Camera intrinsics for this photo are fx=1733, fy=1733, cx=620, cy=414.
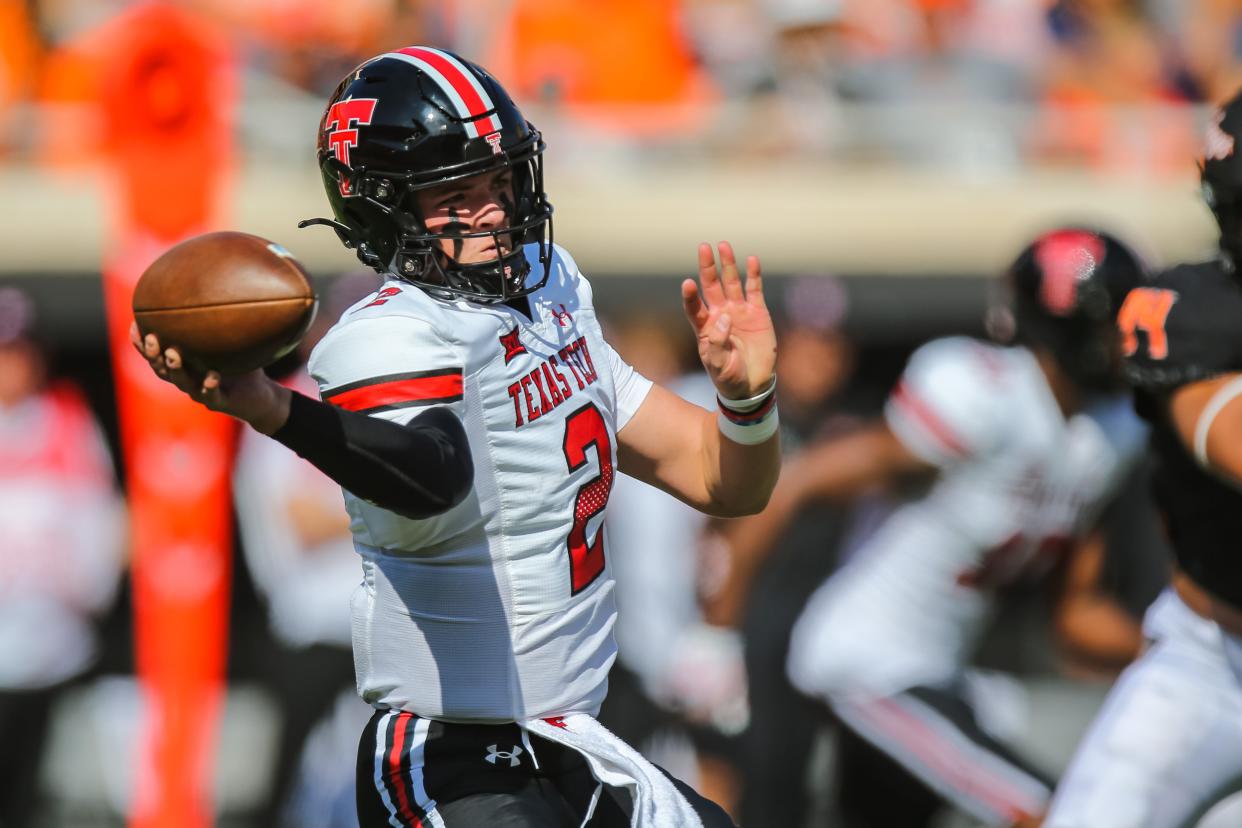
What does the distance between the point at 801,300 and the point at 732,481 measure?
393 cm

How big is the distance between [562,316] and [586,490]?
31 cm

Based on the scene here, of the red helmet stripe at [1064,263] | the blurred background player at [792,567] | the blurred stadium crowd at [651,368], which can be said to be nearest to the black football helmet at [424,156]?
the red helmet stripe at [1064,263]

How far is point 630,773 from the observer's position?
2711mm

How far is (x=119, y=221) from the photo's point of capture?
695 cm

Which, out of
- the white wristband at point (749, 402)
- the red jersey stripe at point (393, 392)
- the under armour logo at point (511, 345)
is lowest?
the white wristband at point (749, 402)

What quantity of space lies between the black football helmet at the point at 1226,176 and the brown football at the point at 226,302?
1.94 m

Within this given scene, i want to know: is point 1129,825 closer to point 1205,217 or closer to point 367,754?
point 367,754

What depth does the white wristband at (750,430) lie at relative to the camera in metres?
3.05

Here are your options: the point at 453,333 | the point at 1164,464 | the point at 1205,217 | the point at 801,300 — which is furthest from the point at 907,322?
the point at 453,333

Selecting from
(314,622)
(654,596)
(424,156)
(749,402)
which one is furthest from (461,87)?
(654,596)

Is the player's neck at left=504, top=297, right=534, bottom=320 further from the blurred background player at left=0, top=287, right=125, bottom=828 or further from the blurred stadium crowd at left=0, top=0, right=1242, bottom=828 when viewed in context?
the blurred background player at left=0, top=287, right=125, bottom=828

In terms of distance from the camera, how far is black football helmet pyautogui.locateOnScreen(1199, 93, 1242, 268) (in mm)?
3457

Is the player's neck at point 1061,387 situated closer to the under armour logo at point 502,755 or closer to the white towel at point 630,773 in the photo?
the white towel at point 630,773

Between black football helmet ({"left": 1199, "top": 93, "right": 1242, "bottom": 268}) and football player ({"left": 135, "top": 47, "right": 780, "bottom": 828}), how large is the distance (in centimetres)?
111
